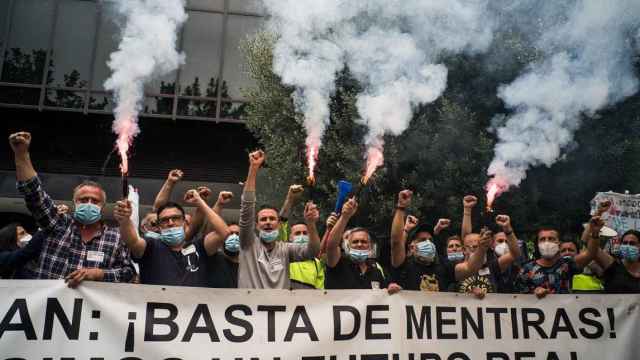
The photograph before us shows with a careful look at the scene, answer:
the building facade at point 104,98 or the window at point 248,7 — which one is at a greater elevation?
the window at point 248,7

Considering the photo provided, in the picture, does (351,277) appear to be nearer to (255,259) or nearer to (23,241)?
(255,259)

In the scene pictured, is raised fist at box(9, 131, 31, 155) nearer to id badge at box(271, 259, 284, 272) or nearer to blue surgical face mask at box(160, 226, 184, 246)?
blue surgical face mask at box(160, 226, 184, 246)

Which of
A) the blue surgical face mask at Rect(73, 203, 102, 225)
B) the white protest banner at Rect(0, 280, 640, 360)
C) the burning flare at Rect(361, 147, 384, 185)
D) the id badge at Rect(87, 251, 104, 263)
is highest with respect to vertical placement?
the burning flare at Rect(361, 147, 384, 185)

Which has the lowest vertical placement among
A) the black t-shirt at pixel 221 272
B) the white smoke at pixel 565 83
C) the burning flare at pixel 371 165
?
the black t-shirt at pixel 221 272

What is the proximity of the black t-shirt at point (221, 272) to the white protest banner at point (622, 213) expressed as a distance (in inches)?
212

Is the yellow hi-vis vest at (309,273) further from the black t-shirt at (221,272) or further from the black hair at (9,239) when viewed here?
the black hair at (9,239)

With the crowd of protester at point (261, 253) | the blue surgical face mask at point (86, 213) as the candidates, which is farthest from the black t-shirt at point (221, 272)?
the blue surgical face mask at point (86, 213)

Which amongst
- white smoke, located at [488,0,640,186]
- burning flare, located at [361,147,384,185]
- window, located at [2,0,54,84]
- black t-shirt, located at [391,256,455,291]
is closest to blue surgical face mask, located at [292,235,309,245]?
burning flare, located at [361,147,384,185]

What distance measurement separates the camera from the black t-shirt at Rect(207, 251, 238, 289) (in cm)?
452

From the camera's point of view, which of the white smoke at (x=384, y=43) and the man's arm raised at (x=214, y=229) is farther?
the white smoke at (x=384, y=43)

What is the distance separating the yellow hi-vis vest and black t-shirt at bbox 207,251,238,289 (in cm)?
66

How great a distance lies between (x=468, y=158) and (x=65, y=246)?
7395 millimetres

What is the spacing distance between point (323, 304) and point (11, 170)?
45.1 feet

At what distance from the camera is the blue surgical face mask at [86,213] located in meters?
4.03
